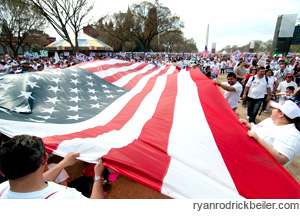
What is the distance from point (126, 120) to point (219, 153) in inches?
57.5

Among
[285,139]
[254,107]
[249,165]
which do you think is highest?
[285,139]

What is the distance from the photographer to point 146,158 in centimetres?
153

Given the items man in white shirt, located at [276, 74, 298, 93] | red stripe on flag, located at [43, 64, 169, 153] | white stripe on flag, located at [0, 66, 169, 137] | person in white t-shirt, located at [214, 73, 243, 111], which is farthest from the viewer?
man in white shirt, located at [276, 74, 298, 93]

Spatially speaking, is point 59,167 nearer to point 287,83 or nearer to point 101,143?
point 101,143

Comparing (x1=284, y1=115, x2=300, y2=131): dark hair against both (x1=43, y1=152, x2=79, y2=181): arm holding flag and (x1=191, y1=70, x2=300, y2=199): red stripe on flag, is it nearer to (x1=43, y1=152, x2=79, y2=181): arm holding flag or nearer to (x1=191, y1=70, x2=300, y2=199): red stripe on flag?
(x1=191, y1=70, x2=300, y2=199): red stripe on flag

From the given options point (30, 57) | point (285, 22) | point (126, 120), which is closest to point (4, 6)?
point (30, 57)

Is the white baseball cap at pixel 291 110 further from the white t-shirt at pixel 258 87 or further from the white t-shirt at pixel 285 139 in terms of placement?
the white t-shirt at pixel 258 87

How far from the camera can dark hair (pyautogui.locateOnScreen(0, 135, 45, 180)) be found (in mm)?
889

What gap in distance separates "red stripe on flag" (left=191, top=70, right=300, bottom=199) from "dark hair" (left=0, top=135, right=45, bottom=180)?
→ 159 centimetres

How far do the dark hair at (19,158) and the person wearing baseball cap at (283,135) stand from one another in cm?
199

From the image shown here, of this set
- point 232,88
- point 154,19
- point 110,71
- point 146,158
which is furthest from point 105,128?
point 154,19

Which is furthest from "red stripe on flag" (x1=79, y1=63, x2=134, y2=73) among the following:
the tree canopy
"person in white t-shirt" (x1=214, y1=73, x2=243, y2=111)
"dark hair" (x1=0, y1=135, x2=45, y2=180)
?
the tree canopy

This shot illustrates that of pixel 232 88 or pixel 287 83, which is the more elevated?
pixel 232 88

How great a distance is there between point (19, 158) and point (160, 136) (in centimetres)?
132
